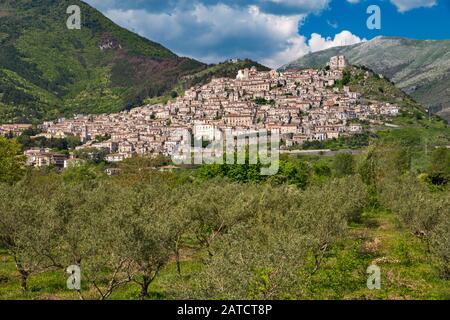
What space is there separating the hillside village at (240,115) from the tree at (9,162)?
202 feet

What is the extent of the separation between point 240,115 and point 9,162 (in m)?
98.3

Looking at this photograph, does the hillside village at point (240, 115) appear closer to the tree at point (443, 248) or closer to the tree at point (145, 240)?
the tree at point (443, 248)

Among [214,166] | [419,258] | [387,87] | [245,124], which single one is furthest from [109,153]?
[419,258]

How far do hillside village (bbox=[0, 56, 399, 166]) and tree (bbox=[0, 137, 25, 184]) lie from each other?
61.5 meters

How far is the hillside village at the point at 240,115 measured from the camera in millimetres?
128125

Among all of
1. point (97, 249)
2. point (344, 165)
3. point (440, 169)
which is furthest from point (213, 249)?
point (344, 165)

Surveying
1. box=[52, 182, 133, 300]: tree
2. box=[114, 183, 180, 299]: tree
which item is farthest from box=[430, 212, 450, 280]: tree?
box=[52, 182, 133, 300]: tree

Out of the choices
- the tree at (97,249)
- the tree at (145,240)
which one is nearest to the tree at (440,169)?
the tree at (97,249)

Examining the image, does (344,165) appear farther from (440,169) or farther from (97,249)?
(97,249)

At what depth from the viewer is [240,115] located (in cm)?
14238

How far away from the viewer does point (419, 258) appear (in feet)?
83.4

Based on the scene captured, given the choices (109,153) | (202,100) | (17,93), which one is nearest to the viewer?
(109,153)
